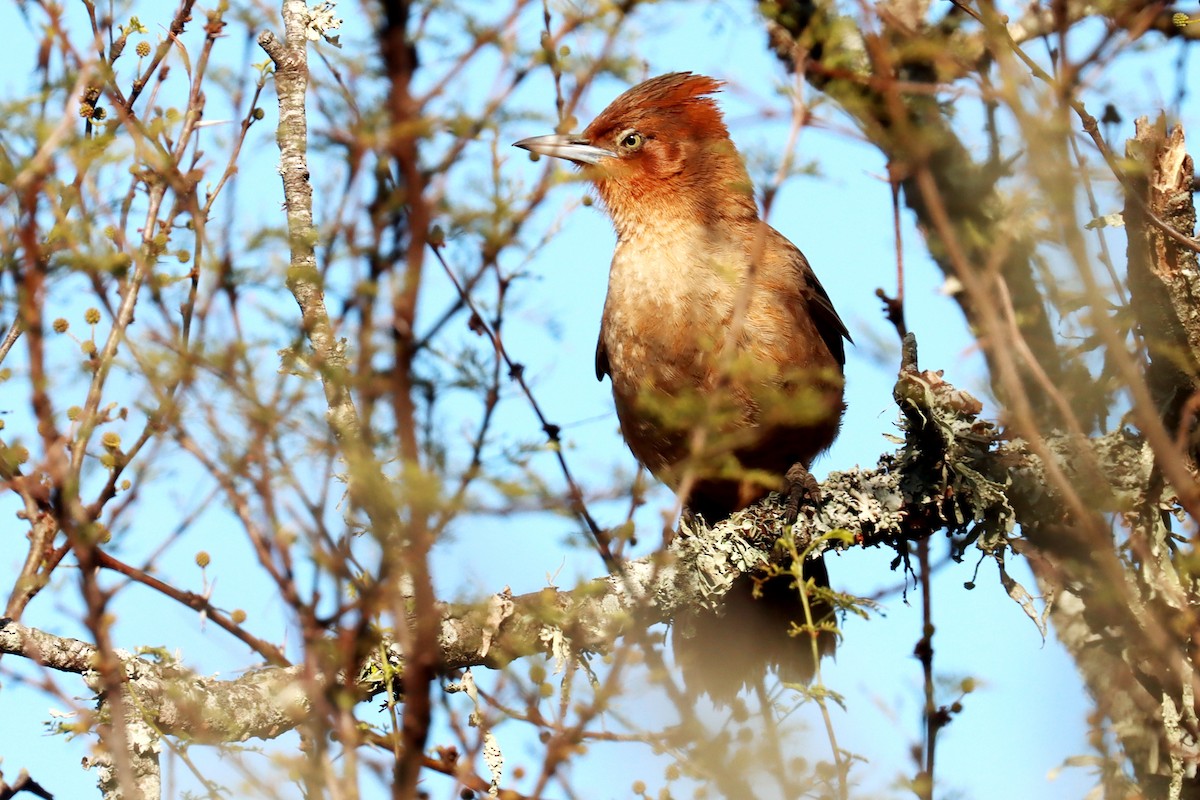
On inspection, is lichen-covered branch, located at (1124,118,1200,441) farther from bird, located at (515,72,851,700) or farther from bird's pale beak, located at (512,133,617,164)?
bird's pale beak, located at (512,133,617,164)

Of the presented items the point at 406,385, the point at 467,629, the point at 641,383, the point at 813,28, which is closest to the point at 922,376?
the point at 641,383

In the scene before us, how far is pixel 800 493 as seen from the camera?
4777mm

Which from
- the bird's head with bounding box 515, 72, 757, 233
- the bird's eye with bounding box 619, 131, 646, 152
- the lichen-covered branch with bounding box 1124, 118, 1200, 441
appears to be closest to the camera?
the lichen-covered branch with bounding box 1124, 118, 1200, 441

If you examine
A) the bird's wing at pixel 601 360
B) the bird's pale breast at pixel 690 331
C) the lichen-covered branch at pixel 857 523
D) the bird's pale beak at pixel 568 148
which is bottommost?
the lichen-covered branch at pixel 857 523

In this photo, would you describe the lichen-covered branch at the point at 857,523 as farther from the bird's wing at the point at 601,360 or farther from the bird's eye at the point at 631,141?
the bird's eye at the point at 631,141

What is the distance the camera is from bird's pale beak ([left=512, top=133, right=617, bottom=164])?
17.0 feet

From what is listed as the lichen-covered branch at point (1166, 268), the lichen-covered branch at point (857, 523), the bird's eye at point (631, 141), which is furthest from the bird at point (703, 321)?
the lichen-covered branch at point (1166, 268)

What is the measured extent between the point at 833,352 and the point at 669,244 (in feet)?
3.38

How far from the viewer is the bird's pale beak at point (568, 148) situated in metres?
5.20

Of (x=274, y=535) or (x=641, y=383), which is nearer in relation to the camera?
(x=274, y=535)

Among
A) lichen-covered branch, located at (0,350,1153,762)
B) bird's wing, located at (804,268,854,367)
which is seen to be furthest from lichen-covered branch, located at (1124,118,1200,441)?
bird's wing, located at (804,268,854,367)

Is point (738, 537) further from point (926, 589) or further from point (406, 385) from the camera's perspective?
point (406, 385)

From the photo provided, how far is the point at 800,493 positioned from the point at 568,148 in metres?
1.87

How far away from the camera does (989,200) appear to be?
5242 mm
